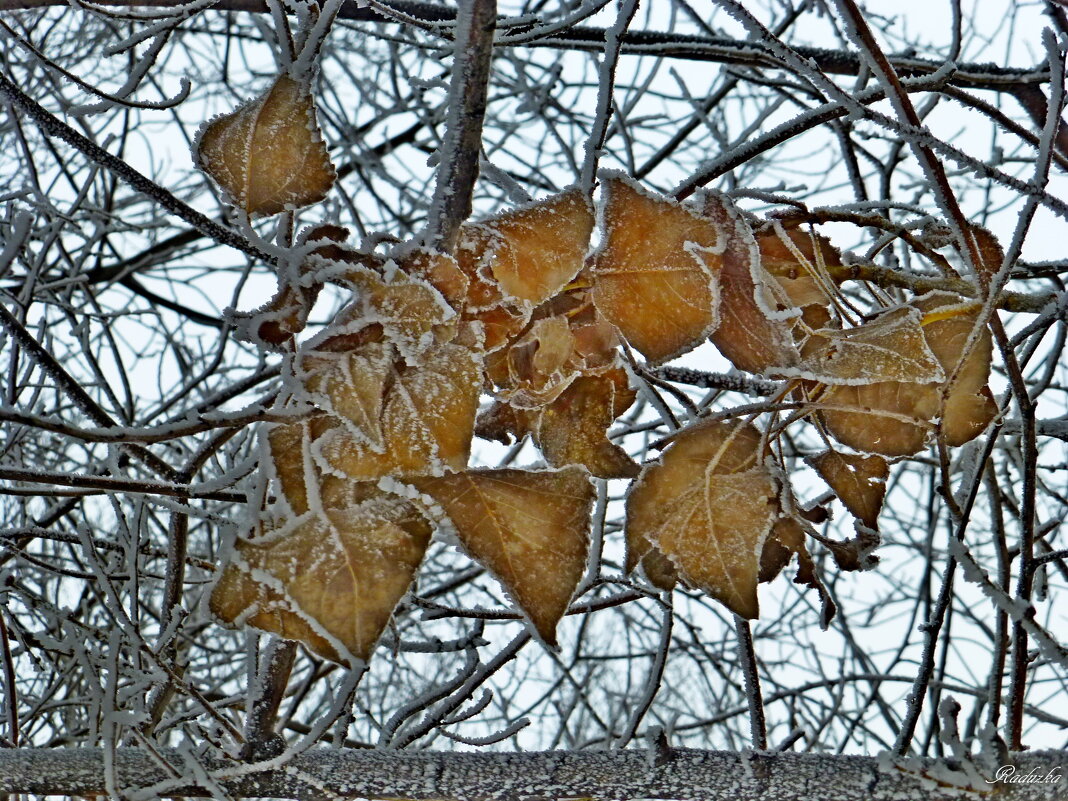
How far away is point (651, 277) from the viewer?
0.40m

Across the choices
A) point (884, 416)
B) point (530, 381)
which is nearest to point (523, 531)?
point (530, 381)

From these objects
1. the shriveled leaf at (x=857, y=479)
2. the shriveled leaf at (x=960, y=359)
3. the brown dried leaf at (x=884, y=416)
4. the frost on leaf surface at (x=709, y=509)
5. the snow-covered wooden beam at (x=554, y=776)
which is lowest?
the snow-covered wooden beam at (x=554, y=776)

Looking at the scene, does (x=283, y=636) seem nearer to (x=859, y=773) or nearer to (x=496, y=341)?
(x=496, y=341)

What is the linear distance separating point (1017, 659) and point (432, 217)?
0.44 metres

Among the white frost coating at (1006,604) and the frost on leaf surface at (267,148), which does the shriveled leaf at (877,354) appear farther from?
the frost on leaf surface at (267,148)

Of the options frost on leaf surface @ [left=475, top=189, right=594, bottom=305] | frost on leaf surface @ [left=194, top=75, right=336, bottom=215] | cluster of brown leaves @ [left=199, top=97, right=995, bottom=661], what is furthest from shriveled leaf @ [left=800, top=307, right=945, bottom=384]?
frost on leaf surface @ [left=194, top=75, right=336, bottom=215]

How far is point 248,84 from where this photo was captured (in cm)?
218

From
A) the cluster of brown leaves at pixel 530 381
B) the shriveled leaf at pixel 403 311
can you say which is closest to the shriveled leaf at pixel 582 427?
the cluster of brown leaves at pixel 530 381

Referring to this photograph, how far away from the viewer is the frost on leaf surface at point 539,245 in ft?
1.24

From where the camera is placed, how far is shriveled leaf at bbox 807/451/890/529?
0.52m

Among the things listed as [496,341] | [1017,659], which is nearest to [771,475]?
[496,341]

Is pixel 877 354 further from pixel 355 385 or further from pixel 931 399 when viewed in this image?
pixel 355 385

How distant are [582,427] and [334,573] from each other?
0.43 feet

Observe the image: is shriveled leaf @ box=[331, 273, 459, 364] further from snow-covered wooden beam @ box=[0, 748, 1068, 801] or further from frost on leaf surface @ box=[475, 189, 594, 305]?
snow-covered wooden beam @ box=[0, 748, 1068, 801]
